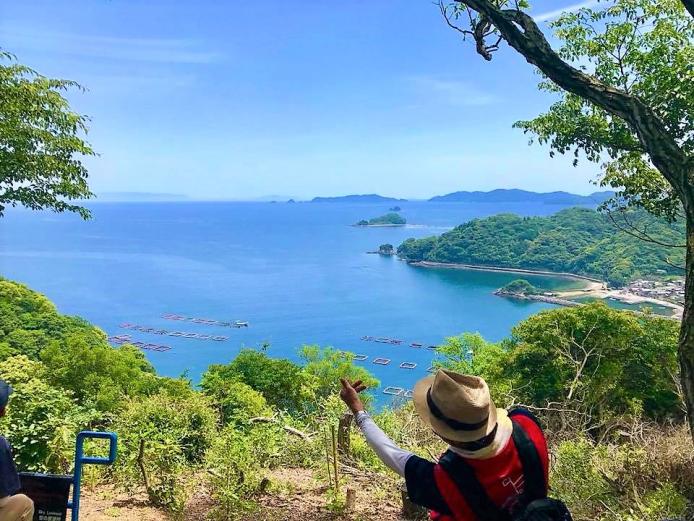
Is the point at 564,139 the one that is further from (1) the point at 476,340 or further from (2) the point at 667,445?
(1) the point at 476,340

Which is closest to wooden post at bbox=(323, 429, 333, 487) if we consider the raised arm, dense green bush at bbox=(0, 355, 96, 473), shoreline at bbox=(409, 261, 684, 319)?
dense green bush at bbox=(0, 355, 96, 473)

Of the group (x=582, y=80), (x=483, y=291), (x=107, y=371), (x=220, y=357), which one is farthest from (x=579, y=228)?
(x=582, y=80)

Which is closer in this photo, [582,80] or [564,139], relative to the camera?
[582,80]

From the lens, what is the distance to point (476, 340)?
16438 millimetres

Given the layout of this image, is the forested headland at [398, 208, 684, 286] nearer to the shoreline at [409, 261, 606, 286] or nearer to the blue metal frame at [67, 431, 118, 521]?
the shoreline at [409, 261, 606, 286]

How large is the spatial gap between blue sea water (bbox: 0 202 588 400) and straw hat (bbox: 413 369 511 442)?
1863 cm

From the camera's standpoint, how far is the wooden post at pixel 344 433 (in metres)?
4.15

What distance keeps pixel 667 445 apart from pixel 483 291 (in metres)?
53.4

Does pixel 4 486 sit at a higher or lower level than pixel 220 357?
higher

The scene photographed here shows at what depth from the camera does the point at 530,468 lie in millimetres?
1368

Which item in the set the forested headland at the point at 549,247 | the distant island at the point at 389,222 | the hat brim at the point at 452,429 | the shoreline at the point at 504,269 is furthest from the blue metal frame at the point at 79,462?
the distant island at the point at 389,222

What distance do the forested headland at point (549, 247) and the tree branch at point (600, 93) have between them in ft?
168

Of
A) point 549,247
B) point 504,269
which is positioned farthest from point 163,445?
point 549,247

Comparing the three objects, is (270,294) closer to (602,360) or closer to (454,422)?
(602,360)
